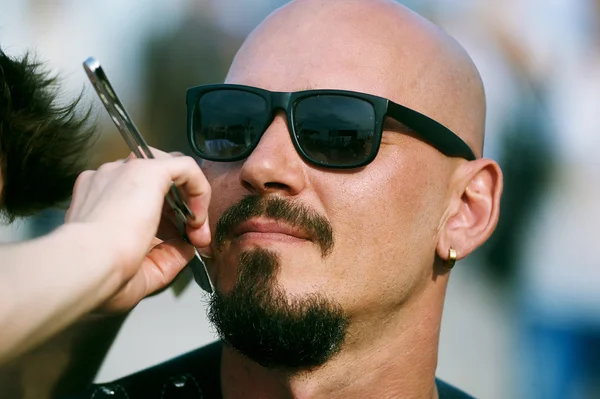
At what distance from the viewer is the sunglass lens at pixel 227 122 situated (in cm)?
227

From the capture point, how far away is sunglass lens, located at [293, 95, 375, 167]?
222 centimetres

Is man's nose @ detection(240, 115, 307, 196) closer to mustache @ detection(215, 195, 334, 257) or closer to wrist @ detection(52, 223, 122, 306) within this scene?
mustache @ detection(215, 195, 334, 257)

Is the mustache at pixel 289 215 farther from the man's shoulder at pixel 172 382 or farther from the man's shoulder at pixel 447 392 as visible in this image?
the man's shoulder at pixel 447 392

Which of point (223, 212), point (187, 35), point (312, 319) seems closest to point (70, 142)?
point (223, 212)

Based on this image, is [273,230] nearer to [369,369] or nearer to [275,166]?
[275,166]

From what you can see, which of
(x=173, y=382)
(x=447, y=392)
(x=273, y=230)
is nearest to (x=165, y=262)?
(x=273, y=230)

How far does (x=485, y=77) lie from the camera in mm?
4312

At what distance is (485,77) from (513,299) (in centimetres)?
125

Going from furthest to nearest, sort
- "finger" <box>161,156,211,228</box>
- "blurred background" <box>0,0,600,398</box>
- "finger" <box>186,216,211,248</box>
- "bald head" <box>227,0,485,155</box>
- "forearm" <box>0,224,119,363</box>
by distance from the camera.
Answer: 1. "blurred background" <box>0,0,600,398</box>
2. "bald head" <box>227,0,485,155</box>
3. "finger" <box>186,216,211,248</box>
4. "finger" <box>161,156,211,228</box>
5. "forearm" <box>0,224,119,363</box>

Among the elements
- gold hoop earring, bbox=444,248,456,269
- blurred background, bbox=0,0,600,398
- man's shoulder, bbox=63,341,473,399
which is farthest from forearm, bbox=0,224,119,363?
blurred background, bbox=0,0,600,398

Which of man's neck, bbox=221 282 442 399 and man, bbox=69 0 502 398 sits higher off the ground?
man, bbox=69 0 502 398

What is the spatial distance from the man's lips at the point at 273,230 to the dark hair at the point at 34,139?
0.67 m

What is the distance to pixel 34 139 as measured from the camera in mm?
2270

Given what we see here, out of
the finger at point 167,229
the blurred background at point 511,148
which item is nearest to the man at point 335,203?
the finger at point 167,229
